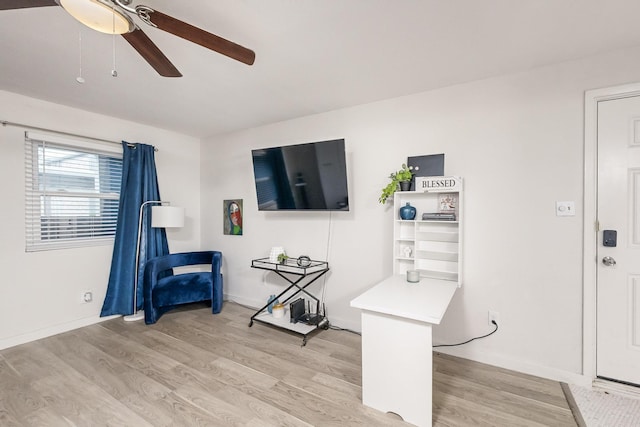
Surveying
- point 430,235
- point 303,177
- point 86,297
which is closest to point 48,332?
point 86,297

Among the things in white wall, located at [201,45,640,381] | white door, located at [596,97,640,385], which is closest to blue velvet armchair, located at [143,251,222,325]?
white wall, located at [201,45,640,381]

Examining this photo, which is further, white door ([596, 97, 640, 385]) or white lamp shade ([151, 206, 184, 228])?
white lamp shade ([151, 206, 184, 228])

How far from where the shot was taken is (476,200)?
2.47 meters

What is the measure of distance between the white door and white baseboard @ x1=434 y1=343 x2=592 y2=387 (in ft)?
0.54

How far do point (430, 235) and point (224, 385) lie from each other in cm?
205

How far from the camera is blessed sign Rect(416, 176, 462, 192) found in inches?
94.1

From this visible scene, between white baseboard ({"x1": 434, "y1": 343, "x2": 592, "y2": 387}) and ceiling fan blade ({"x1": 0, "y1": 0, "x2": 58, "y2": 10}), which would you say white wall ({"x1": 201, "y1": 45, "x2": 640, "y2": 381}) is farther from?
ceiling fan blade ({"x1": 0, "y1": 0, "x2": 58, "y2": 10})

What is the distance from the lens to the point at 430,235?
2.59 m

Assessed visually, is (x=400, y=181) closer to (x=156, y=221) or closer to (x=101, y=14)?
(x=101, y=14)

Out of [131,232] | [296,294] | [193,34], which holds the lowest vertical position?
[296,294]

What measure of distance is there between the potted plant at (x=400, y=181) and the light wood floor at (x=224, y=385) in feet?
4.84

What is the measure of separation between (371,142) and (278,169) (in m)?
1.05

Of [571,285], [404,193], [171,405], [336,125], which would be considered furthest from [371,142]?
[171,405]

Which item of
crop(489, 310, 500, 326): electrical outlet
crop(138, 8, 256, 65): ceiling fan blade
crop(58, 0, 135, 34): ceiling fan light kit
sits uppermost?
crop(58, 0, 135, 34): ceiling fan light kit
